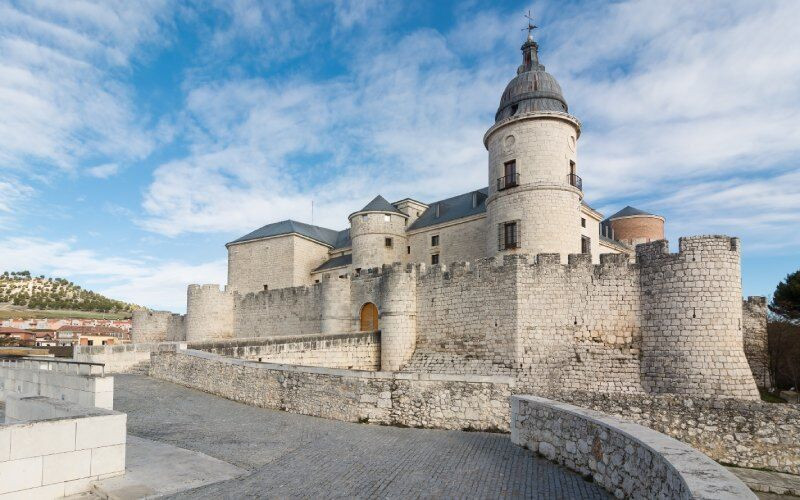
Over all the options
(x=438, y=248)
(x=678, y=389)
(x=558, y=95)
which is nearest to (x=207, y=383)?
(x=678, y=389)

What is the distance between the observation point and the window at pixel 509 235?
2234 cm

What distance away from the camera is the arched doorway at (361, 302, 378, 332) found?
25.1 m

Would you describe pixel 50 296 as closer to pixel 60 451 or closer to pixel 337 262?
pixel 337 262

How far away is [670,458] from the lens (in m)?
4.36


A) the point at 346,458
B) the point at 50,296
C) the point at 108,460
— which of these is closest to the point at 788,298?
the point at 346,458

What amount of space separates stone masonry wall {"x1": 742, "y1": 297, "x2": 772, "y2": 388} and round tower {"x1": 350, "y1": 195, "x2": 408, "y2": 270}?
18448 mm

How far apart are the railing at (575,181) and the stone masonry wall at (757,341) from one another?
326 inches

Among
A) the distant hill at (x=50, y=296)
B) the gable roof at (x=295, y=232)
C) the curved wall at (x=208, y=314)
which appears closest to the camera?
the curved wall at (x=208, y=314)

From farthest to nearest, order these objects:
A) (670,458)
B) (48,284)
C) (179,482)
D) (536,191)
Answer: (48,284)
(536,191)
(179,482)
(670,458)

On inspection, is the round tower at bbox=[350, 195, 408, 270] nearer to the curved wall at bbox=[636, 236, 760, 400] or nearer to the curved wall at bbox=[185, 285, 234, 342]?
the curved wall at bbox=[185, 285, 234, 342]

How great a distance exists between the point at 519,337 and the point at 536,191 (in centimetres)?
722

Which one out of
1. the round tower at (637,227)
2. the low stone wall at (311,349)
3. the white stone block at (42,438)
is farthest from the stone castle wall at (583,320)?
the round tower at (637,227)

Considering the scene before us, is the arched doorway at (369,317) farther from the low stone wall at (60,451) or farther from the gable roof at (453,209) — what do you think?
the low stone wall at (60,451)

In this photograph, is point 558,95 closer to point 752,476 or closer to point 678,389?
point 678,389
